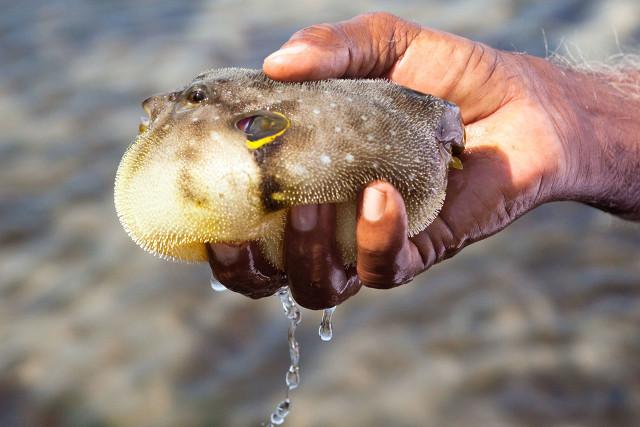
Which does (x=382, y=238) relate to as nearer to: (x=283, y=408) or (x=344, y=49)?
(x=344, y=49)

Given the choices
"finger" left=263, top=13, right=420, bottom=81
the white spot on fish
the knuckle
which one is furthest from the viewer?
the knuckle

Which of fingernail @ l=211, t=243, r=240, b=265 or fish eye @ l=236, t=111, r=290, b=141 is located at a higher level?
fish eye @ l=236, t=111, r=290, b=141

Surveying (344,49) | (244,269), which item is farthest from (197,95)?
(344,49)

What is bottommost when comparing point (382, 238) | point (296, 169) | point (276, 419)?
point (276, 419)

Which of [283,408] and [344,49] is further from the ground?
[344,49]

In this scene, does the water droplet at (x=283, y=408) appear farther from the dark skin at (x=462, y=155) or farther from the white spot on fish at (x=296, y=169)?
the white spot on fish at (x=296, y=169)

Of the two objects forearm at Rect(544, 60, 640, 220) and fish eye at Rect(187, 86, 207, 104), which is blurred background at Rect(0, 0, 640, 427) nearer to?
forearm at Rect(544, 60, 640, 220)

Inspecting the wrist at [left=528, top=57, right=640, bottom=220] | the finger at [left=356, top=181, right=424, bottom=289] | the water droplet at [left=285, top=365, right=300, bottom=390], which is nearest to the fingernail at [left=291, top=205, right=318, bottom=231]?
the finger at [left=356, top=181, right=424, bottom=289]
